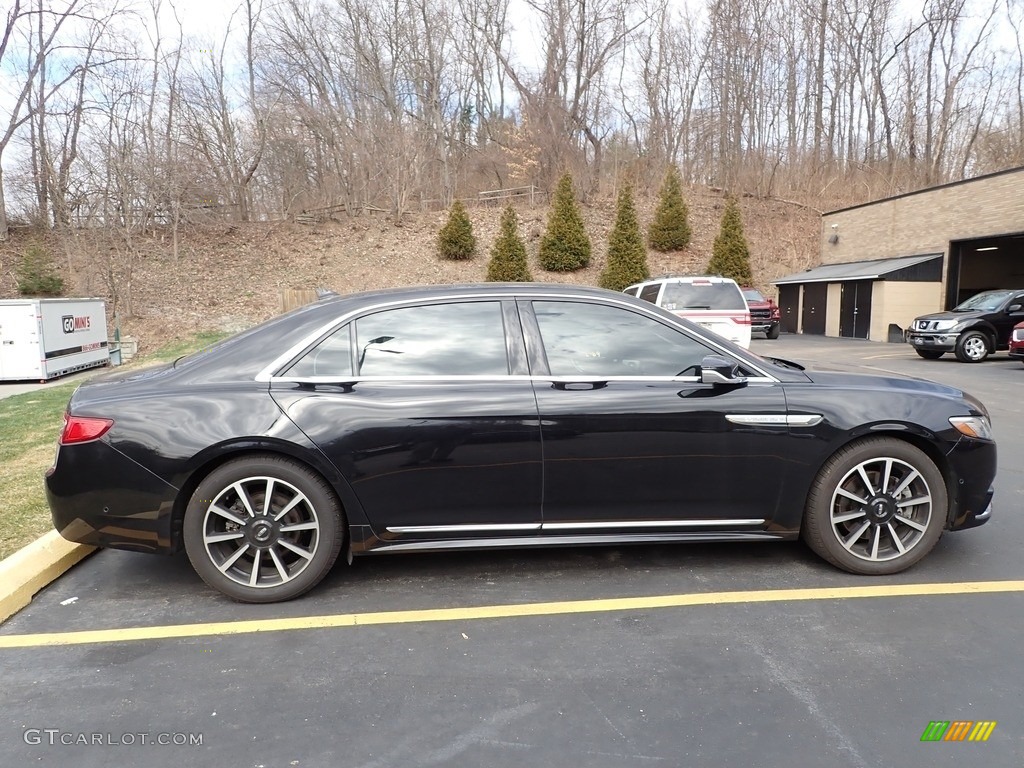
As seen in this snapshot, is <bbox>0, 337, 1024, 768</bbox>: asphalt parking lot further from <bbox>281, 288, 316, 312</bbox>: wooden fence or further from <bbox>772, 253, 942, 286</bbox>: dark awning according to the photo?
<bbox>772, 253, 942, 286</bbox>: dark awning

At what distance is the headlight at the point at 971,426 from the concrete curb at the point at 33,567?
16.4ft

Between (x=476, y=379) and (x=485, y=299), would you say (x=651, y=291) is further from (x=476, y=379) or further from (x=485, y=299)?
(x=476, y=379)

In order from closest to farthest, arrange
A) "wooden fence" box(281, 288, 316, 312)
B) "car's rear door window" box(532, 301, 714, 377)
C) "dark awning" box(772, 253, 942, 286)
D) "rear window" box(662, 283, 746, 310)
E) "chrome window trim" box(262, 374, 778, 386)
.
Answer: "chrome window trim" box(262, 374, 778, 386) < "car's rear door window" box(532, 301, 714, 377) < "rear window" box(662, 283, 746, 310) < "wooden fence" box(281, 288, 316, 312) < "dark awning" box(772, 253, 942, 286)

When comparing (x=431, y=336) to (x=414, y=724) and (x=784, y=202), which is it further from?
(x=784, y=202)

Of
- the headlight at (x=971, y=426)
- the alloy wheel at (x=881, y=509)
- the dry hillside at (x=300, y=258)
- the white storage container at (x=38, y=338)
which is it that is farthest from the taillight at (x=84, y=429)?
the dry hillside at (x=300, y=258)

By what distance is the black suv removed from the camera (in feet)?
49.7

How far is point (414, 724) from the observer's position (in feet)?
8.02

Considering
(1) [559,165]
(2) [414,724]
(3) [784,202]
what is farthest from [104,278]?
(3) [784,202]

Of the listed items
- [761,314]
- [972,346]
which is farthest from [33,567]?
[761,314]

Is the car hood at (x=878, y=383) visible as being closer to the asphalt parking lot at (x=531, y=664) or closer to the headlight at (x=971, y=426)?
the headlight at (x=971, y=426)

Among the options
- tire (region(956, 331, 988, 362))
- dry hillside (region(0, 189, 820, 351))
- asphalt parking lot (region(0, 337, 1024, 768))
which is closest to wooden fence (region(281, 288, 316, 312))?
dry hillside (region(0, 189, 820, 351))

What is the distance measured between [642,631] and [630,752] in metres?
0.83

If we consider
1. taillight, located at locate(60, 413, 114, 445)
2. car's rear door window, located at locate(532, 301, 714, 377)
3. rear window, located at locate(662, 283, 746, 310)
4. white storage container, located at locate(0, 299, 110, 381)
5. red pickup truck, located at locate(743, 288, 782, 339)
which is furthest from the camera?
red pickup truck, located at locate(743, 288, 782, 339)

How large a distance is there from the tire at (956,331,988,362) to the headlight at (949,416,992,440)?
45.0 ft
